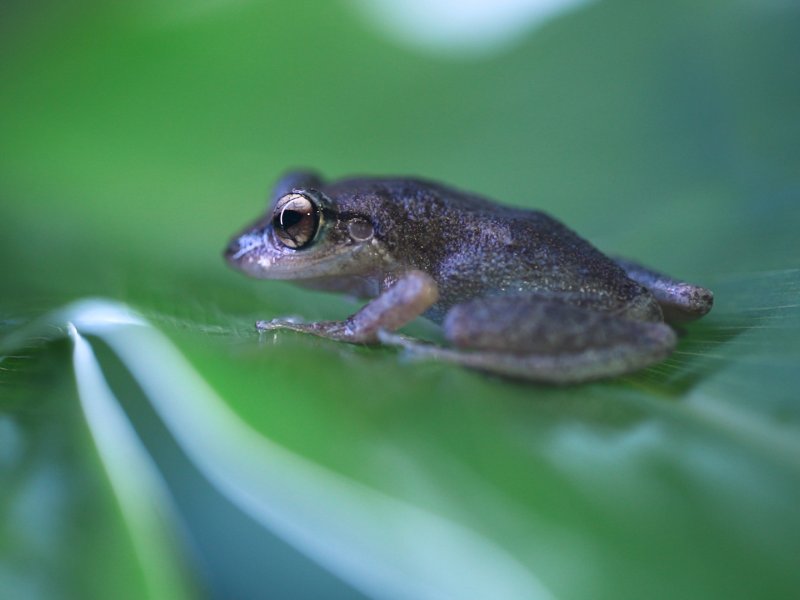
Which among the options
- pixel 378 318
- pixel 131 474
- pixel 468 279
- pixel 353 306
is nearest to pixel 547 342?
pixel 378 318

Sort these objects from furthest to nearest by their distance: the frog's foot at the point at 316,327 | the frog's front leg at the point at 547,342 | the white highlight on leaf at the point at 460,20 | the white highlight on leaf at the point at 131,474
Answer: the white highlight on leaf at the point at 460,20 < the frog's foot at the point at 316,327 < the frog's front leg at the point at 547,342 < the white highlight on leaf at the point at 131,474

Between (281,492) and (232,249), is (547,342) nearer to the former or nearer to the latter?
(281,492)

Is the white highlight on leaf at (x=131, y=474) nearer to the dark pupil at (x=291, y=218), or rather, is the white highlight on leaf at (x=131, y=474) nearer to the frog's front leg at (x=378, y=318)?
the frog's front leg at (x=378, y=318)

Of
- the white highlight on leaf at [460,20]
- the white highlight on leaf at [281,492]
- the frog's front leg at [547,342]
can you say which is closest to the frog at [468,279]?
the frog's front leg at [547,342]

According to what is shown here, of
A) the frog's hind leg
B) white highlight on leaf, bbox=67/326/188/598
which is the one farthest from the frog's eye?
the frog's hind leg

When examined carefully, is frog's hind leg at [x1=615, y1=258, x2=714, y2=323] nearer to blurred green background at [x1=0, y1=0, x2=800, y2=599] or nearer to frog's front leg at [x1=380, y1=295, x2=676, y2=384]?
blurred green background at [x1=0, y1=0, x2=800, y2=599]
